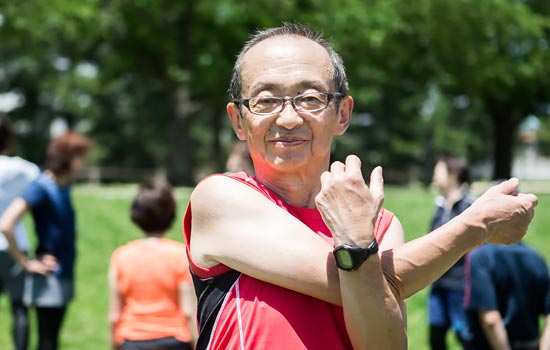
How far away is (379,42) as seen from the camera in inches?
879

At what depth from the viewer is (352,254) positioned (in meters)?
1.58

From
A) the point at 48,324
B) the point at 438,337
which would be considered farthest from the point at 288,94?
the point at 438,337

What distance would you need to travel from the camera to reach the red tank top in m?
1.71

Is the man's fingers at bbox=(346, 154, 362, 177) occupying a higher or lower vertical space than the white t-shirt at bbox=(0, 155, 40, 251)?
higher

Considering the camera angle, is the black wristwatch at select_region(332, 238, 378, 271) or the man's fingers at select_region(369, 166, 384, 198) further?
the man's fingers at select_region(369, 166, 384, 198)

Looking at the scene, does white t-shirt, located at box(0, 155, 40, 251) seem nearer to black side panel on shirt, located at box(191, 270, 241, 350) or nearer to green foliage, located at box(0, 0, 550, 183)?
black side panel on shirt, located at box(191, 270, 241, 350)

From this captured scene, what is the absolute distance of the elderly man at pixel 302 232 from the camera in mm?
1631

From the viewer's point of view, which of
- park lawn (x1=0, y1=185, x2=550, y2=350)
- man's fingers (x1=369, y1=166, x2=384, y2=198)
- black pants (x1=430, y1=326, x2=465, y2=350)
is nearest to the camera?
man's fingers (x1=369, y1=166, x2=384, y2=198)

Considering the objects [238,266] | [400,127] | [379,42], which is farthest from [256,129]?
[400,127]

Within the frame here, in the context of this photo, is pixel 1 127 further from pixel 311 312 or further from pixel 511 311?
pixel 311 312

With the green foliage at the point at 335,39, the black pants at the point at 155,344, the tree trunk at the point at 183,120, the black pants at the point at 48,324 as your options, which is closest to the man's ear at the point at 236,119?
the black pants at the point at 155,344

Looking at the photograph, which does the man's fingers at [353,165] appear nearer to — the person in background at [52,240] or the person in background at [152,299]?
the person in background at [152,299]

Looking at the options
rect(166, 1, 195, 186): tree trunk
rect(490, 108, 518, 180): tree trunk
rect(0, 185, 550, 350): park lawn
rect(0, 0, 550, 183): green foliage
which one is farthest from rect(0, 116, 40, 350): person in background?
rect(490, 108, 518, 180): tree trunk

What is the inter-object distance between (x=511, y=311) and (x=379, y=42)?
736 inches
